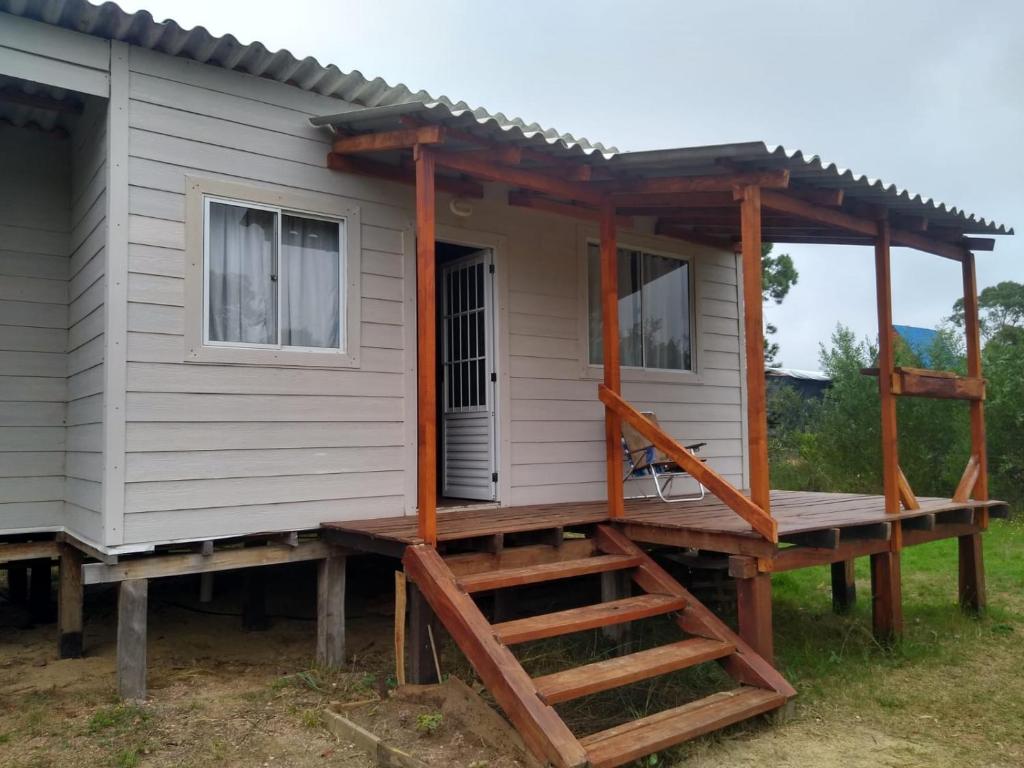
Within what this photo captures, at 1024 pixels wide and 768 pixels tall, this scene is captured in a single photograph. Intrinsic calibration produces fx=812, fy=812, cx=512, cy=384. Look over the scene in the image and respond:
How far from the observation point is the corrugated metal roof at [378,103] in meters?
4.47

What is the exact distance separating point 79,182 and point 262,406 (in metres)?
2.07

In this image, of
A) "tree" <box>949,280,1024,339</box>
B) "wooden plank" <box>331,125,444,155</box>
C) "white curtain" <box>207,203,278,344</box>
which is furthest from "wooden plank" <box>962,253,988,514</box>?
"tree" <box>949,280,1024,339</box>

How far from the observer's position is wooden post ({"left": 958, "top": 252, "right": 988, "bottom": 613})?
6.76 meters

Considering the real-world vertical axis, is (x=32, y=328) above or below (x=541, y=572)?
above

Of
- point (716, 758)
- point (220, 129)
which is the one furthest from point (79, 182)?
point (716, 758)

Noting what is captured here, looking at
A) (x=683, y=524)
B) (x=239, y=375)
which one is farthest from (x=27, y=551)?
(x=683, y=524)

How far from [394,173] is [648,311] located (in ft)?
8.67

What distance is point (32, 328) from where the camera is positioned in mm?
5516

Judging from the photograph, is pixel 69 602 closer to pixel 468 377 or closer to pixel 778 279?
pixel 468 377

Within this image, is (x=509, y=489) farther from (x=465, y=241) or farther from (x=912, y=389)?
(x=912, y=389)

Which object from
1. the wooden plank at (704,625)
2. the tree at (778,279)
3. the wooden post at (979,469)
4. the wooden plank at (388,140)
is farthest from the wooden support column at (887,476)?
the tree at (778,279)

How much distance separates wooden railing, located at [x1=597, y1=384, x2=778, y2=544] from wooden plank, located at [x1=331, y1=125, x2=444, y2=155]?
2002mm

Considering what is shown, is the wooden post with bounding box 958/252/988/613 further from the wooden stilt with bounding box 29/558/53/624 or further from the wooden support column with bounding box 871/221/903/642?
the wooden stilt with bounding box 29/558/53/624

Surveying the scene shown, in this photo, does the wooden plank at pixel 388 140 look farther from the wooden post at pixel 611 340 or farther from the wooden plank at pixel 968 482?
the wooden plank at pixel 968 482
